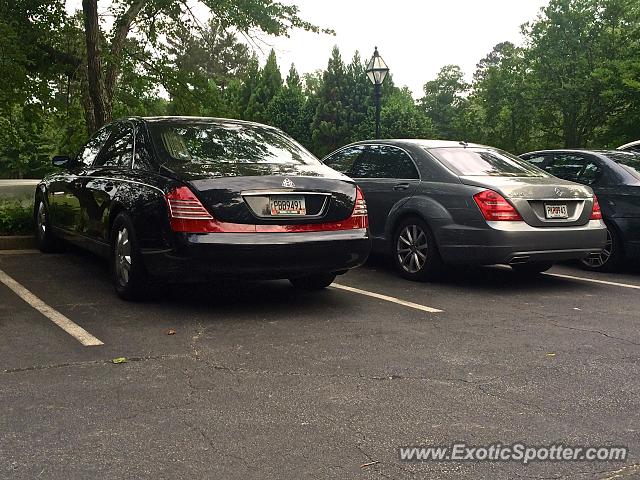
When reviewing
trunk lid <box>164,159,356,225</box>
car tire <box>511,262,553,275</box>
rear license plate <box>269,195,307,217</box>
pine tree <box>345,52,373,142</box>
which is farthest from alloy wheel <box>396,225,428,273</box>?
pine tree <box>345,52,373,142</box>

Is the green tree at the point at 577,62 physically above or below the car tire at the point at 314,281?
above

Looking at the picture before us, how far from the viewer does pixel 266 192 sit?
5.57 m

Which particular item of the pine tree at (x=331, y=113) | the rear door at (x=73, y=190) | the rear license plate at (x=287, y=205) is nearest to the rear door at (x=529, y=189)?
the rear license plate at (x=287, y=205)

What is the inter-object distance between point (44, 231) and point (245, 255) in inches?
176

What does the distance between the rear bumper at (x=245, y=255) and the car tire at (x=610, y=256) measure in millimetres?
4081

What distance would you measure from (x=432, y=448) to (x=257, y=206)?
9.40 feet

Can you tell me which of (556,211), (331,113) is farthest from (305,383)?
(331,113)

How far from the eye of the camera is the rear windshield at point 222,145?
6.11 metres

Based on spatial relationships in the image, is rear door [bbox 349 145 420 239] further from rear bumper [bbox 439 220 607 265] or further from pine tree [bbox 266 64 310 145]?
pine tree [bbox 266 64 310 145]

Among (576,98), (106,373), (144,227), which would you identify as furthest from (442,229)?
(576,98)

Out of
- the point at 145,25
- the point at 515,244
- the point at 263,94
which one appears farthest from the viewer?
the point at 263,94

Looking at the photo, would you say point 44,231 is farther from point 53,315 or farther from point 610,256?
point 610,256

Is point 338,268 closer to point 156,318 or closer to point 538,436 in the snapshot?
point 156,318

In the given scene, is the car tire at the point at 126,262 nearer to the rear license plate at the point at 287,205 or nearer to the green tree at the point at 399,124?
the rear license plate at the point at 287,205
